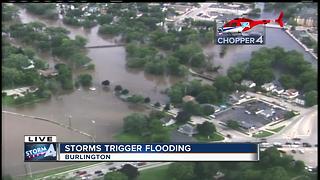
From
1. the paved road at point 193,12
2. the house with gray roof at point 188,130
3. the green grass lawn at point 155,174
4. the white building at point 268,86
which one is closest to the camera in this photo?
the green grass lawn at point 155,174

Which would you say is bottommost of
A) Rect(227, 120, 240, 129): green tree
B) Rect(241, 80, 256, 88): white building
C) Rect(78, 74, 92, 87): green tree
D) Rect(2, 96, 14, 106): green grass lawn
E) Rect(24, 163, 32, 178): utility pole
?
Rect(24, 163, 32, 178): utility pole

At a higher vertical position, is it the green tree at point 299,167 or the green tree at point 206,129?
the green tree at point 206,129

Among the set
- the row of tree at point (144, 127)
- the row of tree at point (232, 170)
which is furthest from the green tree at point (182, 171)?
the row of tree at point (144, 127)

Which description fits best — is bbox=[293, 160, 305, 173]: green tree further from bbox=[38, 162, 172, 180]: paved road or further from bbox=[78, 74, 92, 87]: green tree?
bbox=[78, 74, 92, 87]: green tree

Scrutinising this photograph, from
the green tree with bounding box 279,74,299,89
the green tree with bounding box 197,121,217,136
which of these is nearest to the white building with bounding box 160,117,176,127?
the green tree with bounding box 197,121,217,136

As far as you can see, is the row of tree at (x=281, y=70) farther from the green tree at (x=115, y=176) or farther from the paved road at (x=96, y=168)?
the green tree at (x=115, y=176)

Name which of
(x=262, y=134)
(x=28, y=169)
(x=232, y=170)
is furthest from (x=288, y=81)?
(x=28, y=169)

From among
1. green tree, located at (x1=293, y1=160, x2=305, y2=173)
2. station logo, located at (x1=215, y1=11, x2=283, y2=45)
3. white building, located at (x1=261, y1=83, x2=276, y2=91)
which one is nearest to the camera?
station logo, located at (x1=215, y1=11, x2=283, y2=45)

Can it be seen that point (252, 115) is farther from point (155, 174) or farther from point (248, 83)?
point (155, 174)
